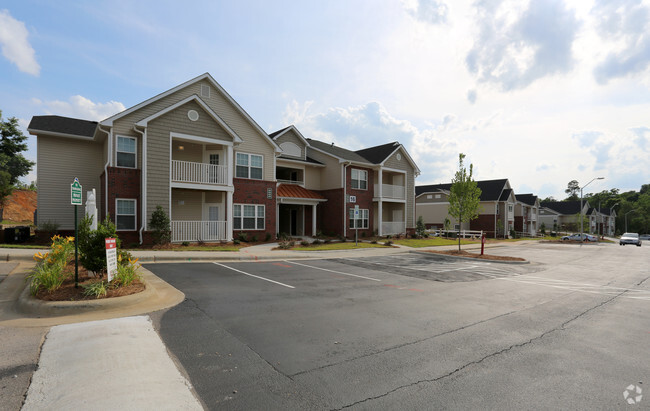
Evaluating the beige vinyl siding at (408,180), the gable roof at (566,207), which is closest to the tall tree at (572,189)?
the gable roof at (566,207)

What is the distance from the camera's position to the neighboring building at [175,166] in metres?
17.5

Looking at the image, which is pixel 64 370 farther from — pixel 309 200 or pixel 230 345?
pixel 309 200

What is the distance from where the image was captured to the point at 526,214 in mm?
57625

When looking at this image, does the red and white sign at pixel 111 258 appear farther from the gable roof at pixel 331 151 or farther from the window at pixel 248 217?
the gable roof at pixel 331 151

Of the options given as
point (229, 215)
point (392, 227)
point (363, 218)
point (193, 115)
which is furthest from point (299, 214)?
point (193, 115)

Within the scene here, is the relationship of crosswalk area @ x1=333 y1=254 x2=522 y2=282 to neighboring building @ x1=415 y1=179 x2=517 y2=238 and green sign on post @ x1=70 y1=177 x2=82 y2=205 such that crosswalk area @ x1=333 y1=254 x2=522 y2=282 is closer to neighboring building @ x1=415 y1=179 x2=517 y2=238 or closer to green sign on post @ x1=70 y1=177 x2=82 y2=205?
green sign on post @ x1=70 y1=177 x2=82 y2=205

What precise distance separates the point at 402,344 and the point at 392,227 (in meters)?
26.8

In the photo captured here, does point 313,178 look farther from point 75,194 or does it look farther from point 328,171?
point 75,194

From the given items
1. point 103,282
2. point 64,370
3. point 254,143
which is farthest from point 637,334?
point 254,143

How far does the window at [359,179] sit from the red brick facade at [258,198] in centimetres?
852

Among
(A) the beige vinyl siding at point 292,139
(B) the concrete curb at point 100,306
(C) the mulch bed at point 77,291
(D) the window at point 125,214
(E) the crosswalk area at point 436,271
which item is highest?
(A) the beige vinyl siding at point 292,139

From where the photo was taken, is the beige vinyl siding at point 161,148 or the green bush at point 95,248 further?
the beige vinyl siding at point 161,148

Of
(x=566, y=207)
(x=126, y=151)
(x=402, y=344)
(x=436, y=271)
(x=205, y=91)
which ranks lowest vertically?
(x=436, y=271)

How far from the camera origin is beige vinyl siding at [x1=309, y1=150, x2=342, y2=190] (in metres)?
28.1
